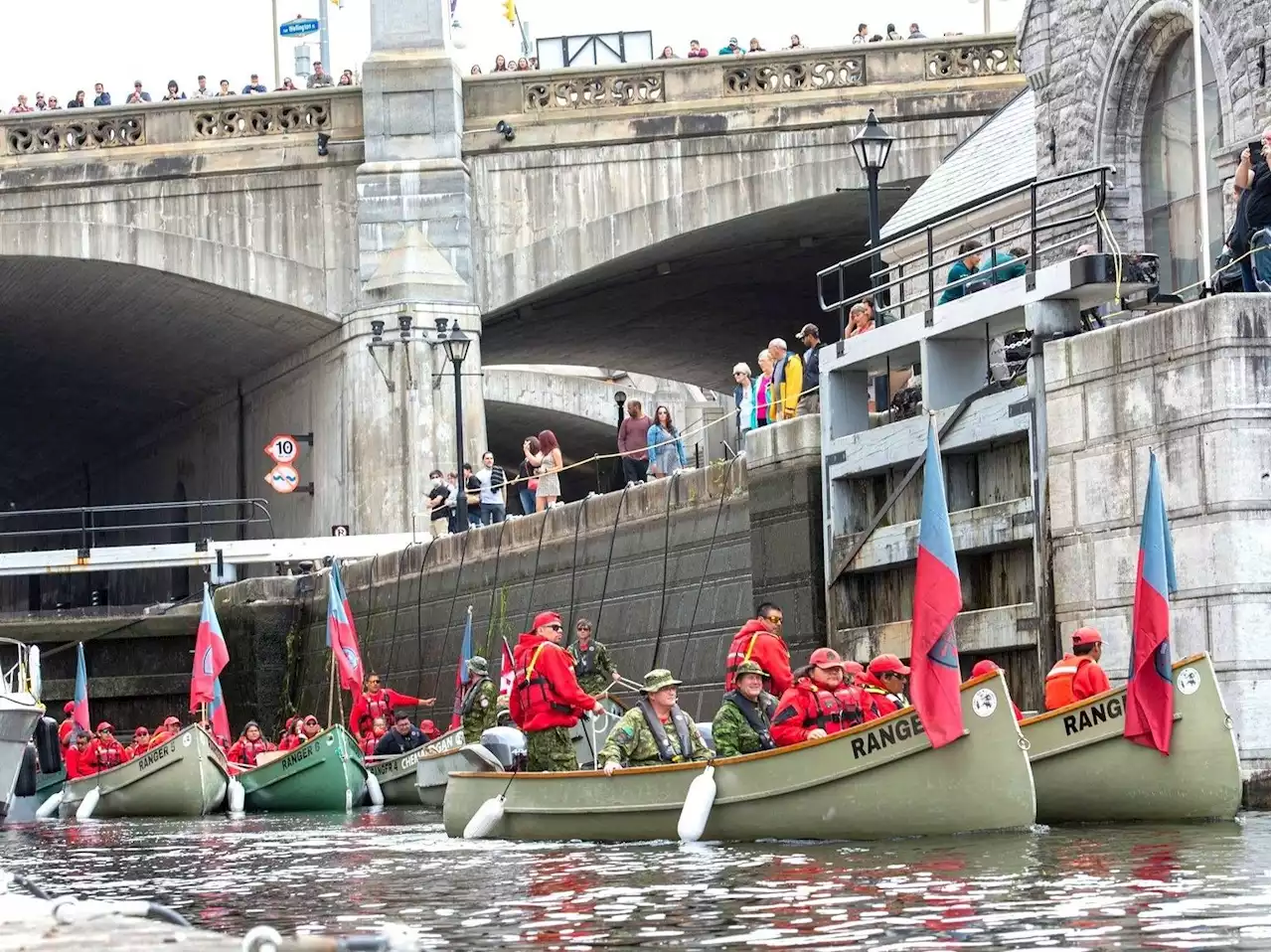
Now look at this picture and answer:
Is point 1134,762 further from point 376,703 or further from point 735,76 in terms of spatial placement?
point 735,76

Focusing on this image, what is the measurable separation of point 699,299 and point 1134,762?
31.5 m

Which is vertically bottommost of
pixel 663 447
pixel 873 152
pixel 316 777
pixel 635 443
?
pixel 316 777

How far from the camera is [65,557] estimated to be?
43.7 m

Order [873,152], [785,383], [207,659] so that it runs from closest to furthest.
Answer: [873,152] < [785,383] < [207,659]

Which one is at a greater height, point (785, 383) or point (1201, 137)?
point (1201, 137)

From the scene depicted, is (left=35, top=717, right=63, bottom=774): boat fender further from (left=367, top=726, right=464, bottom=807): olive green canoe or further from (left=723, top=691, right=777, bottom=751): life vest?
(left=723, top=691, right=777, bottom=751): life vest

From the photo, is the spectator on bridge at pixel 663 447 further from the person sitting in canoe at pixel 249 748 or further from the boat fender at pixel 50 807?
the boat fender at pixel 50 807

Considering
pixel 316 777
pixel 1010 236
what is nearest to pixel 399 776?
pixel 316 777

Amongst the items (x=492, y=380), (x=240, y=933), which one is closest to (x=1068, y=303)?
(x=240, y=933)

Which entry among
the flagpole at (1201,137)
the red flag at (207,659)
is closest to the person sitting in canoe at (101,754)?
the red flag at (207,659)

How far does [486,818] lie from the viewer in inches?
839

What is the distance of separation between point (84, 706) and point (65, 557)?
15.4ft

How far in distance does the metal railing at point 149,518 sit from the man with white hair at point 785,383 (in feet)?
54.2

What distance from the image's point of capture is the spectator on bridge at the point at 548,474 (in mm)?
35656
